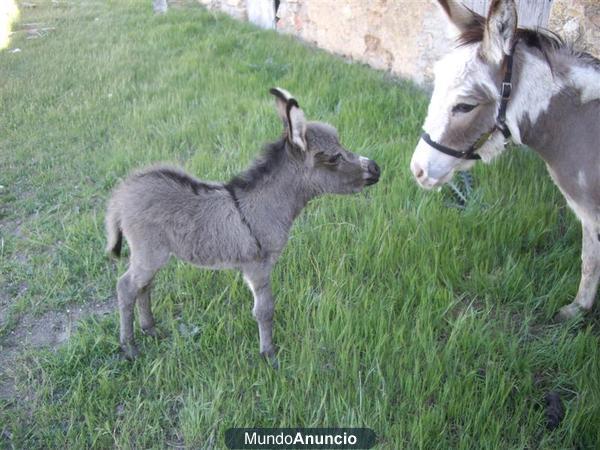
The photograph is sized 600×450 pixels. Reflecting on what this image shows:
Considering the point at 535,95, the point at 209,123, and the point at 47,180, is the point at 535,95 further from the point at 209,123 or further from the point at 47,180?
the point at 47,180

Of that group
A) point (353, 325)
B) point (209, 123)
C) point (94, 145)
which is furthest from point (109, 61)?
point (353, 325)

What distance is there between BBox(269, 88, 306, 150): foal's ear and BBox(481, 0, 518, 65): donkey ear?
0.96m

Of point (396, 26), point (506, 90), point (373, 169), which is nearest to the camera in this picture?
point (506, 90)

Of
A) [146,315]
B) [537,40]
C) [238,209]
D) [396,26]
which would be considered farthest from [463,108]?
[396,26]

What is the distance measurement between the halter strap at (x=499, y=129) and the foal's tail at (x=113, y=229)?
1796 millimetres

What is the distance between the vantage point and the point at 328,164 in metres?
2.81

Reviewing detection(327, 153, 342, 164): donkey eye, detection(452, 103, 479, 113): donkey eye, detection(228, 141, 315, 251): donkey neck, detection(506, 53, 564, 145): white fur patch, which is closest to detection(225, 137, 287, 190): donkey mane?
detection(228, 141, 315, 251): donkey neck

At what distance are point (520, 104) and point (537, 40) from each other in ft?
1.16

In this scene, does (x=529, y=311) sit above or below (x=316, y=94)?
below

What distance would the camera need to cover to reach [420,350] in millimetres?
2783

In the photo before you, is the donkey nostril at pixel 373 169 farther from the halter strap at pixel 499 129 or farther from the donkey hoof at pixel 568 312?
the donkey hoof at pixel 568 312

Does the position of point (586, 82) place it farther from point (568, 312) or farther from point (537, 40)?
point (568, 312)

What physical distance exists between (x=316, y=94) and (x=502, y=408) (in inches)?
165

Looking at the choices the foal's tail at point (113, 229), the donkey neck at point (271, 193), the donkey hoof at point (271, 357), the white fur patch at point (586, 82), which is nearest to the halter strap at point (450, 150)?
the white fur patch at point (586, 82)
